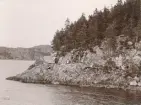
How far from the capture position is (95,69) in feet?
335

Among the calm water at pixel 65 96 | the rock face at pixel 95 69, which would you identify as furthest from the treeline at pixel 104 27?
the calm water at pixel 65 96

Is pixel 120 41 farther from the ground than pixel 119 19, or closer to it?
closer to it

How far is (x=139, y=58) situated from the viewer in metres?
95.9

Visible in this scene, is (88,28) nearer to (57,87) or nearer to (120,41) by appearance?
(120,41)

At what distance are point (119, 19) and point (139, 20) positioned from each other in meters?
8.70

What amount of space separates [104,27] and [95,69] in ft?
66.0

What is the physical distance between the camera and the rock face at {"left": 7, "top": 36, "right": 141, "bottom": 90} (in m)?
95.4

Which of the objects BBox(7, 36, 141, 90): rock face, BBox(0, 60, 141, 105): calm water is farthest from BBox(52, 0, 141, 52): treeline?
BBox(0, 60, 141, 105): calm water

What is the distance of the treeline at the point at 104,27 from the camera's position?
106 m

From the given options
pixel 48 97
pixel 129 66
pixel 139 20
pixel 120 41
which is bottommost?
pixel 48 97

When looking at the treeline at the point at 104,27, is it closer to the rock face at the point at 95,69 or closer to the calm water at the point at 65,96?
the rock face at the point at 95,69

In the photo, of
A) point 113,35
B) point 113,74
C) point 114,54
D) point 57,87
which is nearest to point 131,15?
point 113,35

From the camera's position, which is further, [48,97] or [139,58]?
[139,58]

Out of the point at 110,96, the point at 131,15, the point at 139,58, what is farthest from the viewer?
the point at 131,15
